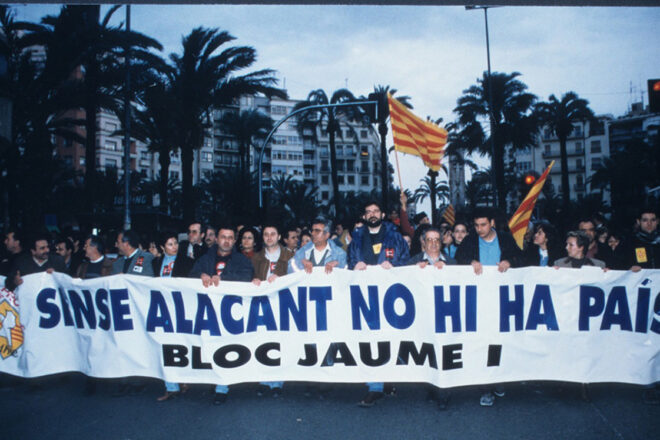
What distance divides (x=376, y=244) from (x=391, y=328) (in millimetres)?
1078

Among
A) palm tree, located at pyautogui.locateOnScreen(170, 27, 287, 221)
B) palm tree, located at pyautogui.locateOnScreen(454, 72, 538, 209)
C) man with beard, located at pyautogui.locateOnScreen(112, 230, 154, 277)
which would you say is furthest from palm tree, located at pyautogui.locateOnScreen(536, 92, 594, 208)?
man with beard, located at pyautogui.locateOnScreen(112, 230, 154, 277)

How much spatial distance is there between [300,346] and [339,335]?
0.40 meters

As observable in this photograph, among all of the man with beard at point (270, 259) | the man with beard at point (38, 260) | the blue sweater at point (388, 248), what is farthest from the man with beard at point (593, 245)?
the man with beard at point (38, 260)

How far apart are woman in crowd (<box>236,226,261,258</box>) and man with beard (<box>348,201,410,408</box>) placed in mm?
1073

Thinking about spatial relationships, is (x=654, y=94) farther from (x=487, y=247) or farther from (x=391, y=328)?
(x=391, y=328)

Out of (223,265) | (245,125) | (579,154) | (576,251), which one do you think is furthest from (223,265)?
(579,154)

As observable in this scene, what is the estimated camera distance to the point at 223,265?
5.63 meters

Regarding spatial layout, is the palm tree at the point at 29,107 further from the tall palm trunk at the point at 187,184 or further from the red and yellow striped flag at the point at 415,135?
the red and yellow striped flag at the point at 415,135

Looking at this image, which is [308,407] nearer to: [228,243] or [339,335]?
[339,335]

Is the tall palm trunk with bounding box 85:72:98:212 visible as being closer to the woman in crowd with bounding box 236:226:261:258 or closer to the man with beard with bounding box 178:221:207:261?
the man with beard with bounding box 178:221:207:261

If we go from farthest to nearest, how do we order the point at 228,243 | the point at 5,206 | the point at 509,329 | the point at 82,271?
the point at 5,206 < the point at 82,271 < the point at 228,243 < the point at 509,329

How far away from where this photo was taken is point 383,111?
47.4 ft

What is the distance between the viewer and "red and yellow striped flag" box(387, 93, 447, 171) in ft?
27.8

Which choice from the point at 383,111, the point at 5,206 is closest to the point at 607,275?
Result: the point at 383,111
